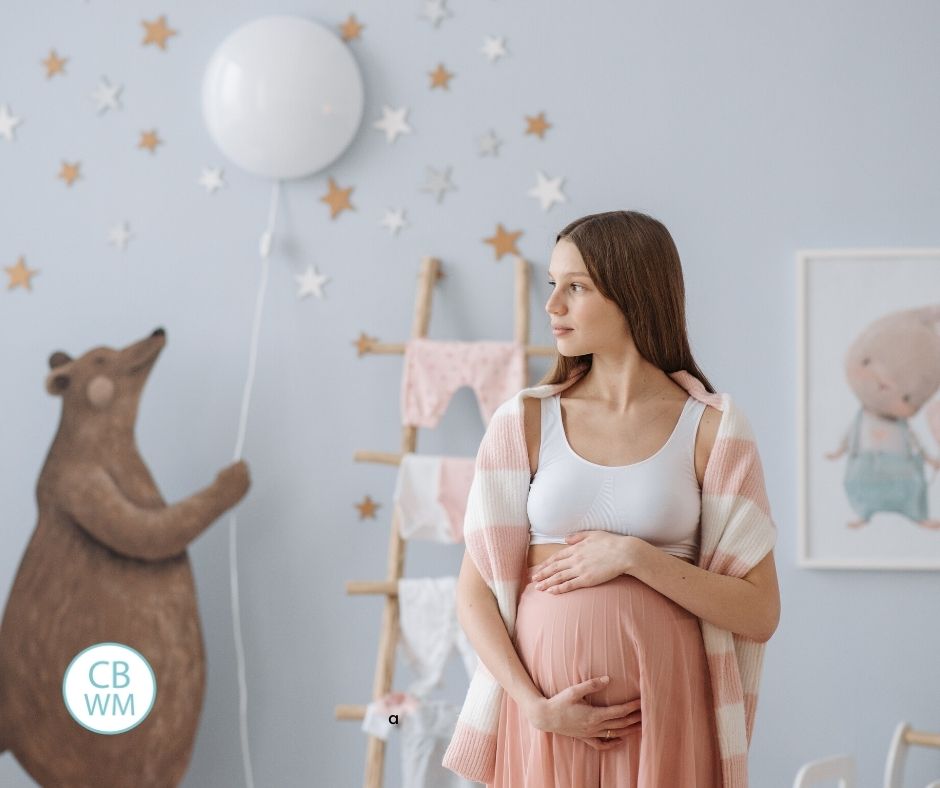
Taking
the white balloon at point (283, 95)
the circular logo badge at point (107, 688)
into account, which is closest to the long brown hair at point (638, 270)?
the white balloon at point (283, 95)

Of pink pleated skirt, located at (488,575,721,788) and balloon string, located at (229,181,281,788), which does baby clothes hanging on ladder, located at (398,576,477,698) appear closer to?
balloon string, located at (229,181,281,788)

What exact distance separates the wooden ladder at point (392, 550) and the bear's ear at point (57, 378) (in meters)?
0.62

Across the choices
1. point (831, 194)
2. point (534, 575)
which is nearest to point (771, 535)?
point (534, 575)

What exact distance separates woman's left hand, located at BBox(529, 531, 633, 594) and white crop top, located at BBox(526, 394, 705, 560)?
0.02 metres

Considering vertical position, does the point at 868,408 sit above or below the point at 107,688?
above

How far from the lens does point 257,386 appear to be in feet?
8.41

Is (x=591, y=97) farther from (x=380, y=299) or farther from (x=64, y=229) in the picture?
(x=64, y=229)

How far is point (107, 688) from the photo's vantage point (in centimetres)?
242

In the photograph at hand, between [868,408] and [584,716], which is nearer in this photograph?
[584,716]

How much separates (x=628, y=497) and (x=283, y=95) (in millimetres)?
1466

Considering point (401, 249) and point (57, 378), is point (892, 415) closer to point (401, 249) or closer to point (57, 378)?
point (401, 249)

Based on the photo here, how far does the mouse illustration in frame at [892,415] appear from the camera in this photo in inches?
93.3

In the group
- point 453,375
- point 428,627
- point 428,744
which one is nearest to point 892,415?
point 453,375

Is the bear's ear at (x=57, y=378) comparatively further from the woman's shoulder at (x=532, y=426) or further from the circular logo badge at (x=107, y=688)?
the woman's shoulder at (x=532, y=426)
